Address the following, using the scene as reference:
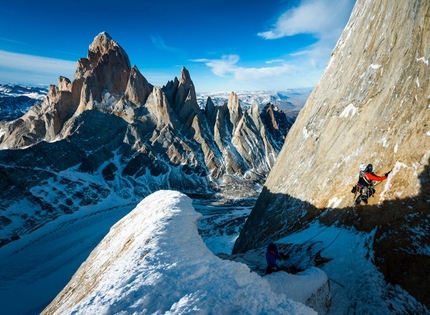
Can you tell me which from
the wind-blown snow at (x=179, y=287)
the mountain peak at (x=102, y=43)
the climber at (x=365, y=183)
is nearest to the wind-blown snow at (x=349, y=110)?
the climber at (x=365, y=183)

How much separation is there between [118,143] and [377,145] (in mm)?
106701

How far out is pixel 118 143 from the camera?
10194cm

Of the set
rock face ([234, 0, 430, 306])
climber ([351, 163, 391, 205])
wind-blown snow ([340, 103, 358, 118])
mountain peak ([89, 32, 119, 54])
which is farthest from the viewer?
mountain peak ([89, 32, 119, 54])

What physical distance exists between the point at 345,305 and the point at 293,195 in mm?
12569

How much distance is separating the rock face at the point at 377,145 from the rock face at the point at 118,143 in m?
77.1

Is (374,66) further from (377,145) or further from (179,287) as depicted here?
(179,287)

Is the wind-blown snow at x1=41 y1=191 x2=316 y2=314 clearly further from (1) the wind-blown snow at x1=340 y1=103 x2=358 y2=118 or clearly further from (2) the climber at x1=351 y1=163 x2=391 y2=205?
(1) the wind-blown snow at x1=340 y1=103 x2=358 y2=118

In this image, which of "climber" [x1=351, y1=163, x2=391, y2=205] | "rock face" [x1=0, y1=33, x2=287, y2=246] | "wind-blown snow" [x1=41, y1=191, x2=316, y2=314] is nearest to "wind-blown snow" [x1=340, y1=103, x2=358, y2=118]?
"climber" [x1=351, y1=163, x2=391, y2=205]

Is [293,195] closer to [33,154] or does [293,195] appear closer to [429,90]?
[429,90]

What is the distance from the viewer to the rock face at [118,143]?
73.6 meters

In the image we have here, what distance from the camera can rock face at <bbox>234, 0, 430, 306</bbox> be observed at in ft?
31.6

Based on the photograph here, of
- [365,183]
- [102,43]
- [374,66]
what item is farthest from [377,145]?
[102,43]

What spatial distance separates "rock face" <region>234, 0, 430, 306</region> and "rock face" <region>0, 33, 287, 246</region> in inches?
3034

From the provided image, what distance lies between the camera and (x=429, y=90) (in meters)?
11.9
